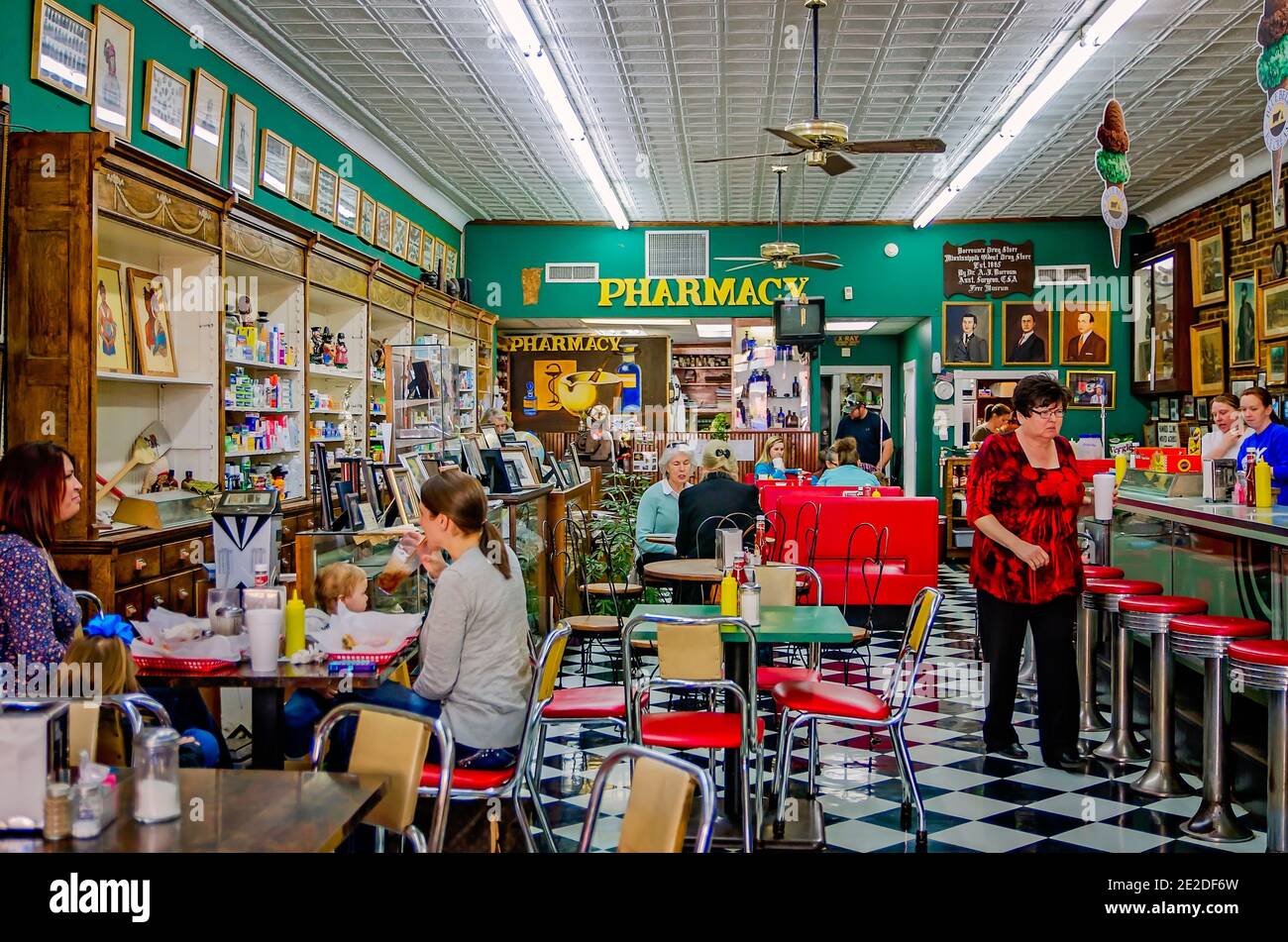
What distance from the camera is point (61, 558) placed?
5.00m

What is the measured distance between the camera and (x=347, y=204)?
10.1 metres

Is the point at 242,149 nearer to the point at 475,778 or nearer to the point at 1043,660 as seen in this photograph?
the point at 475,778

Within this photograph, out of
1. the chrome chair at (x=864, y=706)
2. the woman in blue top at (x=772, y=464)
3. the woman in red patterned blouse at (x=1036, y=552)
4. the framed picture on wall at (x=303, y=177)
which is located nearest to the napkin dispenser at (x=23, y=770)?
the chrome chair at (x=864, y=706)

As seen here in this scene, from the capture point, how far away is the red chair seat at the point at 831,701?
14.2 ft

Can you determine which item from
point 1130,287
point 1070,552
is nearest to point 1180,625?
point 1070,552

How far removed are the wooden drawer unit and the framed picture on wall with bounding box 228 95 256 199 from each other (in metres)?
3.39

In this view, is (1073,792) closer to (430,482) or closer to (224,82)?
(430,482)

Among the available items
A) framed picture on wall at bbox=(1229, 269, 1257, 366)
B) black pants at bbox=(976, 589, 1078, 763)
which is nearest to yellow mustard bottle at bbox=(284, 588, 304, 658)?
black pants at bbox=(976, 589, 1078, 763)

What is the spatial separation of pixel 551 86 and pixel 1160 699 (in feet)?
19.1

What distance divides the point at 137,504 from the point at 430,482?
1658 mm

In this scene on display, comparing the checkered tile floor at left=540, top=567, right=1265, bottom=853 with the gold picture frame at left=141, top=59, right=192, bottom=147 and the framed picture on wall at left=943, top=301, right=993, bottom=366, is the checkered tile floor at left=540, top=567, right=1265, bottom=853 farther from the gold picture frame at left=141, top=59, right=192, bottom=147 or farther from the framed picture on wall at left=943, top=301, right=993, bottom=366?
the framed picture on wall at left=943, top=301, right=993, bottom=366

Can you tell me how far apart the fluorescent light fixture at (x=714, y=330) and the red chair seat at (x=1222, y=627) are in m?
11.1

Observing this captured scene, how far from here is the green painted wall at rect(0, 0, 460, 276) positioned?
538 centimetres

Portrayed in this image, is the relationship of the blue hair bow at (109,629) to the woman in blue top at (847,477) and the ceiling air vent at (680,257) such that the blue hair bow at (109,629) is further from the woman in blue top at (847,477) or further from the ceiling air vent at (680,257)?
the ceiling air vent at (680,257)
